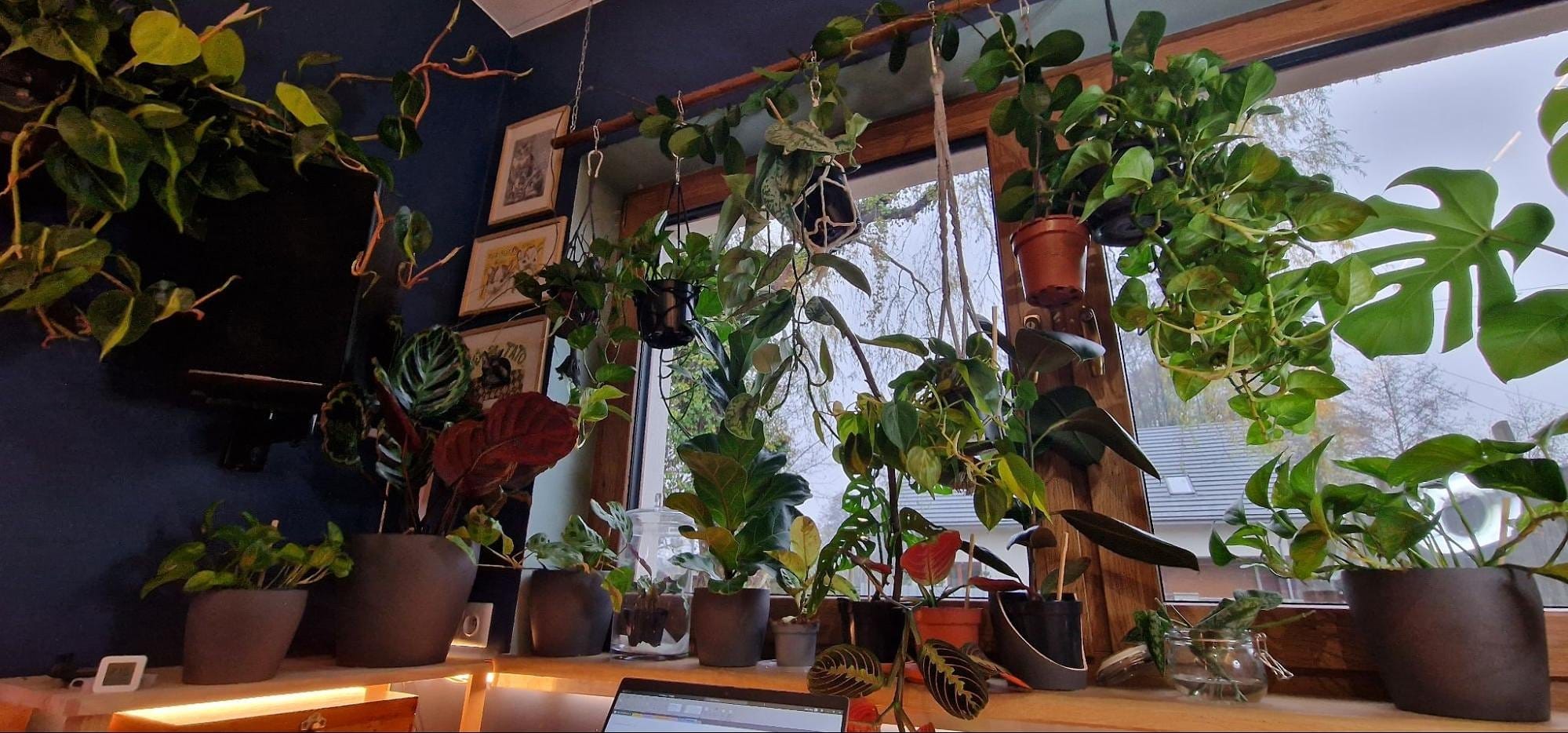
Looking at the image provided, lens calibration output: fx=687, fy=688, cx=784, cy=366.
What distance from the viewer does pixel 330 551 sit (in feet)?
3.34

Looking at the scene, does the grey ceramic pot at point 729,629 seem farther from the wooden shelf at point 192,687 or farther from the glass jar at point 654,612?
the wooden shelf at point 192,687

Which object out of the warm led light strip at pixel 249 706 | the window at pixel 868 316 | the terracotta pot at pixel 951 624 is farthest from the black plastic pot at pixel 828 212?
the warm led light strip at pixel 249 706

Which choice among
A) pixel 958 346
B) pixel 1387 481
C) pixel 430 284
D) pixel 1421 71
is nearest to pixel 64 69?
pixel 430 284

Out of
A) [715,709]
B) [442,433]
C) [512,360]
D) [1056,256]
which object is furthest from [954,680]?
[512,360]

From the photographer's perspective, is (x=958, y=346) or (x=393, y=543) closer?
(x=958, y=346)

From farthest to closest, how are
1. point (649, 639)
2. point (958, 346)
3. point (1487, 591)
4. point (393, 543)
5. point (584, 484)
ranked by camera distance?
point (584, 484) < point (649, 639) < point (393, 543) < point (958, 346) < point (1487, 591)

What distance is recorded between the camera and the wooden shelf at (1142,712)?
658mm

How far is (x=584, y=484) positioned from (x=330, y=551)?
22.9 inches

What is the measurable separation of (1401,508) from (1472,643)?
5.2 inches

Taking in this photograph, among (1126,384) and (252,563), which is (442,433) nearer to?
(252,563)

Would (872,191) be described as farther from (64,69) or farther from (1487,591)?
(64,69)

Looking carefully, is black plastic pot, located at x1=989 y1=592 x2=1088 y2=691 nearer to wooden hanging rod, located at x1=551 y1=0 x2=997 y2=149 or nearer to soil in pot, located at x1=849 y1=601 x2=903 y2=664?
soil in pot, located at x1=849 y1=601 x2=903 y2=664

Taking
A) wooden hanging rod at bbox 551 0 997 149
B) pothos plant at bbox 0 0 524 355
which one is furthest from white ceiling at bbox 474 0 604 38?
pothos plant at bbox 0 0 524 355

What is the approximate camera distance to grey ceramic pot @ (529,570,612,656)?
1218 millimetres
